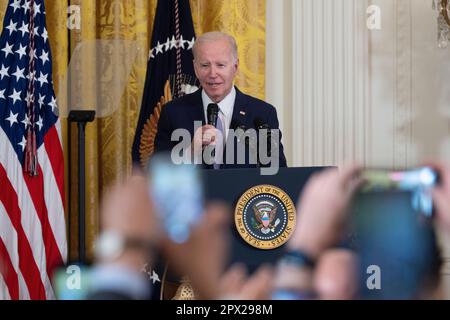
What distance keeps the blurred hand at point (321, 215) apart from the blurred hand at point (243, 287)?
0.30ft

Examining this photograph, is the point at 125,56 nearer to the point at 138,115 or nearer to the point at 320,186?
the point at 138,115

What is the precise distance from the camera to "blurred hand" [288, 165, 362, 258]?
1.00m

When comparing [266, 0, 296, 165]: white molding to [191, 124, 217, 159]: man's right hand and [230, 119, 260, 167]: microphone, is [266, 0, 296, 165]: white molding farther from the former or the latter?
[191, 124, 217, 159]: man's right hand

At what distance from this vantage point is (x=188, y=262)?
40.0 inches

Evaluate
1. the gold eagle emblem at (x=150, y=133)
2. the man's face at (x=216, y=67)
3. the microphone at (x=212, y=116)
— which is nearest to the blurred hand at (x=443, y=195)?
the microphone at (x=212, y=116)

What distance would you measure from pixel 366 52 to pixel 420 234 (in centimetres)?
460

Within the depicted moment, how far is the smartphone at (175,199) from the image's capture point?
1.16 meters

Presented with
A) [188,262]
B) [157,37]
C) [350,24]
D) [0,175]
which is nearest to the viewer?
[188,262]

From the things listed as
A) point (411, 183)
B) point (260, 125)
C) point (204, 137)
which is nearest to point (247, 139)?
point (260, 125)

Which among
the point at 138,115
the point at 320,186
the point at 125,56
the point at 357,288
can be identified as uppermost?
the point at 125,56

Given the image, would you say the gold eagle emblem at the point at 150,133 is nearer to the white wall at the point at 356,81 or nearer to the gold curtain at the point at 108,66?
the gold curtain at the point at 108,66

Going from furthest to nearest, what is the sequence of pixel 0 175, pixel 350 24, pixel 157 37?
pixel 350 24, pixel 157 37, pixel 0 175

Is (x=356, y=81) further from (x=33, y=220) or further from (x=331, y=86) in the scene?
(x=33, y=220)

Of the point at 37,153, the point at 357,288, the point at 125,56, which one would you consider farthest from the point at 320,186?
the point at 125,56
